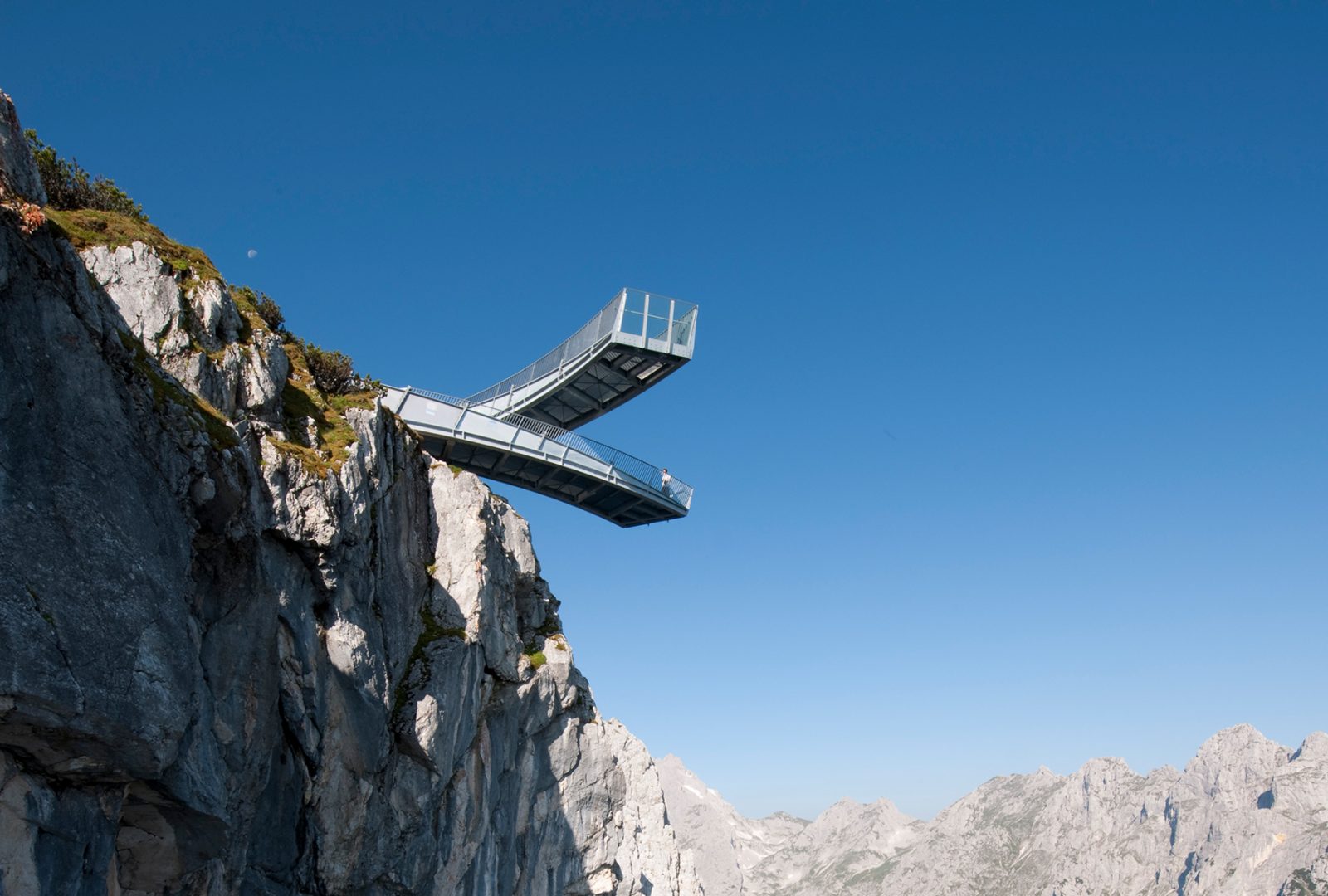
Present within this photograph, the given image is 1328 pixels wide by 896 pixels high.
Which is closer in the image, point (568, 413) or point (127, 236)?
point (127, 236)

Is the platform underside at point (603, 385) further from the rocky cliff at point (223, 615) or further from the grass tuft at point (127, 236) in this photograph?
the grass tuft at point (127, 236)

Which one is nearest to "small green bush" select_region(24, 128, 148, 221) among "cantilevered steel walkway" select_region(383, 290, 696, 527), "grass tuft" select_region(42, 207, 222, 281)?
"grass tuft" select_region(42, 207, 222, 281)

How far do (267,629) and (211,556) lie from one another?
9.54ft

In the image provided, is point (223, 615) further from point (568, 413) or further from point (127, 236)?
point (568, 413)

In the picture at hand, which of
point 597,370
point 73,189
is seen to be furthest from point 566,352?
point 73,189

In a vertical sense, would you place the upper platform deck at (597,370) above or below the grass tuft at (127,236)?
above

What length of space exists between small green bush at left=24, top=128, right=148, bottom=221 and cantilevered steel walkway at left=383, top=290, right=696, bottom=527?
14792 mm

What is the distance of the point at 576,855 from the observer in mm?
51375

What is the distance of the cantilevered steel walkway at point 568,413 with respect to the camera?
4462 centimetres

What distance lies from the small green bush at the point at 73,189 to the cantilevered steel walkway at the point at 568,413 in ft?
48.5

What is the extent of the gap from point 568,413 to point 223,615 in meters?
27.8

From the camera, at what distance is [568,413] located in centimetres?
4975

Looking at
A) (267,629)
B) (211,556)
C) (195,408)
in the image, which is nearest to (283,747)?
(267,629)

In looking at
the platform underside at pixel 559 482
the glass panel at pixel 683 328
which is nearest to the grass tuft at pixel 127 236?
the platform underside at pixel 559 482
